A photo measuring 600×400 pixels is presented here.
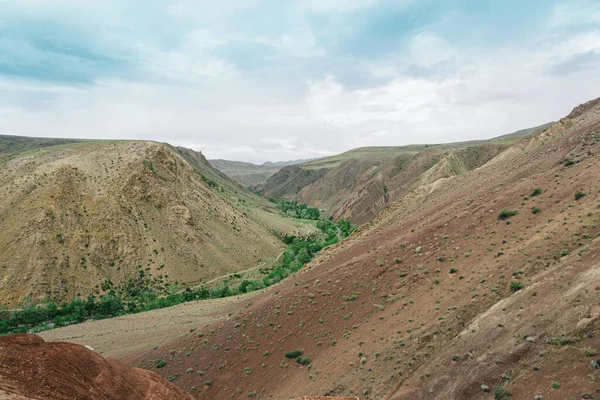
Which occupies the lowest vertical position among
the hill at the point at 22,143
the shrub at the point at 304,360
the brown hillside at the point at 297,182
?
the shrub at the point at 304,360

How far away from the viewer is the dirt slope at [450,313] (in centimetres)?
1082

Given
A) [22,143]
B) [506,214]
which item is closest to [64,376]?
[506,214]

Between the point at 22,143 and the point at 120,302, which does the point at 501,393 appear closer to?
the point at 120,302

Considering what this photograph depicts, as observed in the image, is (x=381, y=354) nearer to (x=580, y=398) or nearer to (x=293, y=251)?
(x=580, y=398)

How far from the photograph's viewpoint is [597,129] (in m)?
25.3

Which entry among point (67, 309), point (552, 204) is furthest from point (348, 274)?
point (67, 309)

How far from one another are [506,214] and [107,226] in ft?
186

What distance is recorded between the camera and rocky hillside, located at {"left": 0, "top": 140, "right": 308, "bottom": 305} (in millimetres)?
49719

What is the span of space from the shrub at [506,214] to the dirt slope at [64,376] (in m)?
19.2

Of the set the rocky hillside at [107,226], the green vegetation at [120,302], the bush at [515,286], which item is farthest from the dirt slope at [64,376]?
the rocky hillside at [107,226]

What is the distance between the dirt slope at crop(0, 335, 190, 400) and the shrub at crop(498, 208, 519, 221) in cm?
1919

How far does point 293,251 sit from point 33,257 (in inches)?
1562

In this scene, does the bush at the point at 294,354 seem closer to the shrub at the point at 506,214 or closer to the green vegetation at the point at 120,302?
the shrub at the point at 506,214

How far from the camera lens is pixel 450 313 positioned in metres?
15.0
